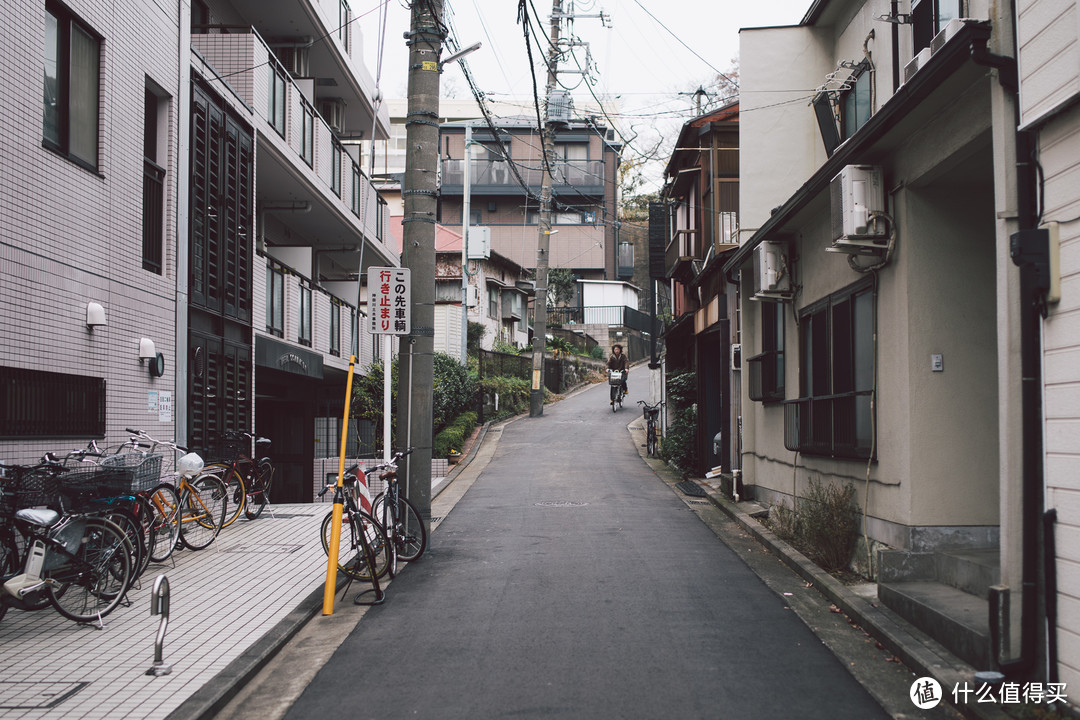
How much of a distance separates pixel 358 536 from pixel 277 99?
32.9 ft

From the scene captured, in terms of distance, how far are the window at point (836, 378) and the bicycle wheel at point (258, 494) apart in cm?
728

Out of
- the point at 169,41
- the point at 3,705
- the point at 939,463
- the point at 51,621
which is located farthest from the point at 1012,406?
the point at 169,41

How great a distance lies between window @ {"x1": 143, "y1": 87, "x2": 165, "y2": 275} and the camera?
1099 centimetres

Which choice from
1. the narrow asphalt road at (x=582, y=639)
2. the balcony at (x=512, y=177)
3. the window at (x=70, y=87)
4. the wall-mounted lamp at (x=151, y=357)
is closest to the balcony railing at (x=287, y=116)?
the wall-mounted lamp at (x=151, y=357)

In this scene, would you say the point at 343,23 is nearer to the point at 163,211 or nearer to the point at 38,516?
the point at 163,211

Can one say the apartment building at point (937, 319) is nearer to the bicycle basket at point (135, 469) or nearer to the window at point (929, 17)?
the window at point (929, 17)

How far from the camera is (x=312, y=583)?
8688 mm

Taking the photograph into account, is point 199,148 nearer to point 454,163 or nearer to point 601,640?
point 601,640

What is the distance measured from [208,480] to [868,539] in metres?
7.46

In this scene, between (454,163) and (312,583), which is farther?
(454,163)

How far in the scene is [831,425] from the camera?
31.5 feet

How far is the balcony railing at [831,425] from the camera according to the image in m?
8.80

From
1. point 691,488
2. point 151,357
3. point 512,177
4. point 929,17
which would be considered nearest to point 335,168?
point 151,357

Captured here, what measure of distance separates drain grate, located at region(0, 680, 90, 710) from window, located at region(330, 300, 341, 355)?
14367 millimetres
